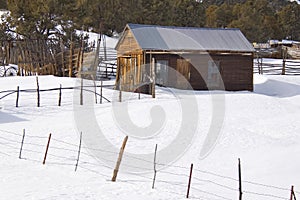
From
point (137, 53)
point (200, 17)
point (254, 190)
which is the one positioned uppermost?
point (200, 17)

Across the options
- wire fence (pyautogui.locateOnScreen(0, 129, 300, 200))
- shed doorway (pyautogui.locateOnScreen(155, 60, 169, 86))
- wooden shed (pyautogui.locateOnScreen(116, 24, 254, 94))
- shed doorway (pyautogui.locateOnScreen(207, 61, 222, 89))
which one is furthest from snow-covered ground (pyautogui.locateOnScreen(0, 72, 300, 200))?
shed doorway (pyautogui.locateOnScreen(207, 61, 222, 89))

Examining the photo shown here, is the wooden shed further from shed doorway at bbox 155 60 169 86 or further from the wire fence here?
the wire fence

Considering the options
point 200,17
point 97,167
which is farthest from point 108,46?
point 97,167

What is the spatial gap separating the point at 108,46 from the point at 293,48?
2409 centimetres

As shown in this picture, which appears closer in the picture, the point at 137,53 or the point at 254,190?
the point at 254,190

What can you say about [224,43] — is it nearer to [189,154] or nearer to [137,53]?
[137,53]

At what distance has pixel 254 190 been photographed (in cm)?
1055

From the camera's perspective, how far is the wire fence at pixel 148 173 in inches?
403

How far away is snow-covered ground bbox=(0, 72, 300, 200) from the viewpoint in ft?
33.6

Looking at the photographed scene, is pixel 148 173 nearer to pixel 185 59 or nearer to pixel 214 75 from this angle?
pixel 185 59

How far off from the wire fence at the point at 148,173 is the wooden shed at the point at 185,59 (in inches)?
496

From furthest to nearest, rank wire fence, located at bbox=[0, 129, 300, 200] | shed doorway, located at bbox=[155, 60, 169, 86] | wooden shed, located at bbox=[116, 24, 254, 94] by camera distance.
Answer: shed doorway, located at bbox=[155, 60, 169, 86]
wooden shed, located at bbox=[116, 24, 254, 94]
wire fence, located at bbox=[0, 129, 300, 200]

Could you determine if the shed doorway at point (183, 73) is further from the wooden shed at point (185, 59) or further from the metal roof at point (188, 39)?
the metal roof at point (188, 39)

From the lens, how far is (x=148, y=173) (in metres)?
11.8
